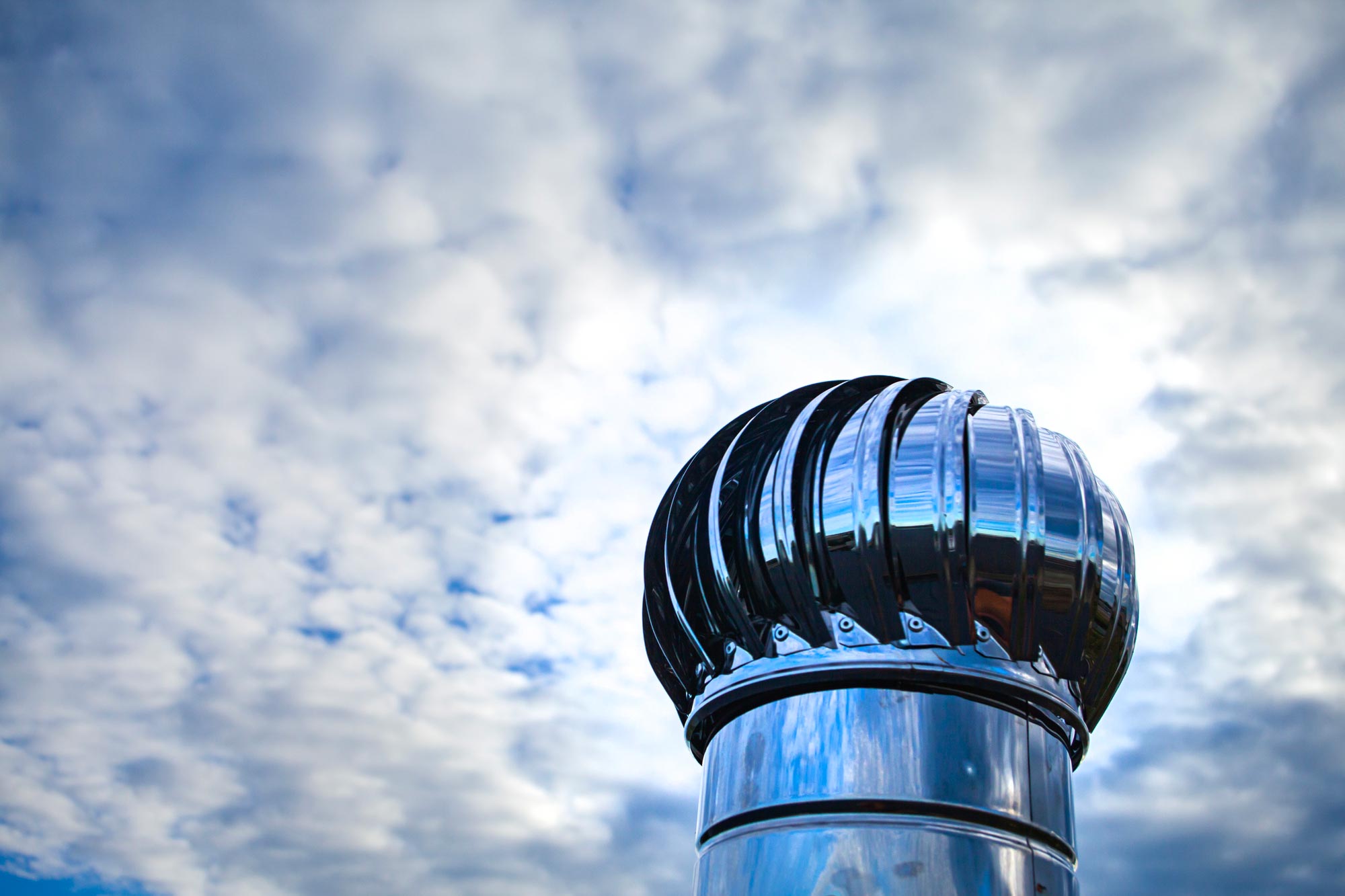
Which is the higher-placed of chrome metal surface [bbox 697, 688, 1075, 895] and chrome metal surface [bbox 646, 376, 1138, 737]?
chrome metal surface [bbox 646, 376, 1138, 737]

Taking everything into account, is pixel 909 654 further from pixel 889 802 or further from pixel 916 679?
pixel 889 802

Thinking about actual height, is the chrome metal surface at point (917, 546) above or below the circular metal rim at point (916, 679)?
above

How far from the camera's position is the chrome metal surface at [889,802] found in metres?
3.79

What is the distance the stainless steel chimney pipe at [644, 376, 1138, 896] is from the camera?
389cm

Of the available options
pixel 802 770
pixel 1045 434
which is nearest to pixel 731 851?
pixel 802 770

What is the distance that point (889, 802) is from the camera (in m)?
3.89

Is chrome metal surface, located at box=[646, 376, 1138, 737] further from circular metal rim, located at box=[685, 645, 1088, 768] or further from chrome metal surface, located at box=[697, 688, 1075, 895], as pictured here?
chrome metal surface, located at box=[697, 688, 1075, 895]

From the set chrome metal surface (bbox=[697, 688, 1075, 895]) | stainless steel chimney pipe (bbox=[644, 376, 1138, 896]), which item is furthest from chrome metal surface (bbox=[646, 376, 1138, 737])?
chrome metal surface (bbox=[697, 688, 1075, 895])

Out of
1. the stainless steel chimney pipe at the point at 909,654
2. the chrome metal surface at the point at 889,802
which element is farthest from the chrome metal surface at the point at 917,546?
the chrome metal surface at the point at 889,802

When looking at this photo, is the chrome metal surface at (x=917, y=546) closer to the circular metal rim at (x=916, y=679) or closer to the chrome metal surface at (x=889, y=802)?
the circular metal rim at (x=916, y=679)

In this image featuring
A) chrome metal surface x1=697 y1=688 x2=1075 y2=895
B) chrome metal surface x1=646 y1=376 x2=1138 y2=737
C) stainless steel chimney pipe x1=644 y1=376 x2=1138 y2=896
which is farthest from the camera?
chrome metal surface x1=646 y1=376 x2=1138 y2=737

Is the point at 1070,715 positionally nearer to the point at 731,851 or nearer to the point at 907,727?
the point at 907,727

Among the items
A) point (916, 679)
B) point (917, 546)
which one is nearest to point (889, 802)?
point (916, 679)

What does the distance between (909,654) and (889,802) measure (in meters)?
0.57
